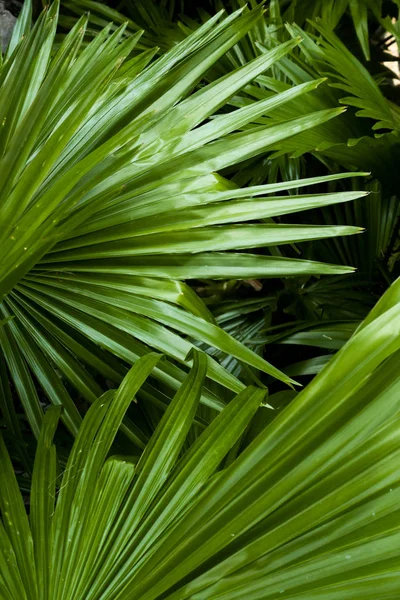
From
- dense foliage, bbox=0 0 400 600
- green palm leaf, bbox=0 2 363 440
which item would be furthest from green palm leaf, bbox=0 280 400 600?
green palm leaf, bbox=0 2 363 440

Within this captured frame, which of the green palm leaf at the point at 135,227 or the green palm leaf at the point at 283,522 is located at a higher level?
the green palm leaf at the point at 135,227

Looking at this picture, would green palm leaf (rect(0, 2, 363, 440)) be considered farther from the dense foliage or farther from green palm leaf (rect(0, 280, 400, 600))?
green palm leaf (rect(0, 280, 400, 600))

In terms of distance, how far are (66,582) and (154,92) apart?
22.6 inches

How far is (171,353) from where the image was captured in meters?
0.67

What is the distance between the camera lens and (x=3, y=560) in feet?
1.70

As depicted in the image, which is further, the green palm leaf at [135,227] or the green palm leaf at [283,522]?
the green palm leaf at [135,227]

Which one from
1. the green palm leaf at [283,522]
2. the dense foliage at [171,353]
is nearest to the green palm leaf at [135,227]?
the dense foliage at [171,353]

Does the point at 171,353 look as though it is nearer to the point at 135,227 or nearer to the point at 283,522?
the point at 135,227

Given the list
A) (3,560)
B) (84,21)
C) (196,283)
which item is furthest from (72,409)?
(196,283)

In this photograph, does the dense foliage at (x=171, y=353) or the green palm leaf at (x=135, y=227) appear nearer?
the dense foliage at (x=171, y=353)

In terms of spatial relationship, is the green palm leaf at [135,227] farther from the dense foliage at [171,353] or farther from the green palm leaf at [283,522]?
the green palm leaf at [283,522]

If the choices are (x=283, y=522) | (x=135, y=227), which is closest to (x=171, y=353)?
(x=135, y=227)

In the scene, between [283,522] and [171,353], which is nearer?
[283,522]

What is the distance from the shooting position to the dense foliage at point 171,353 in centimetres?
40
